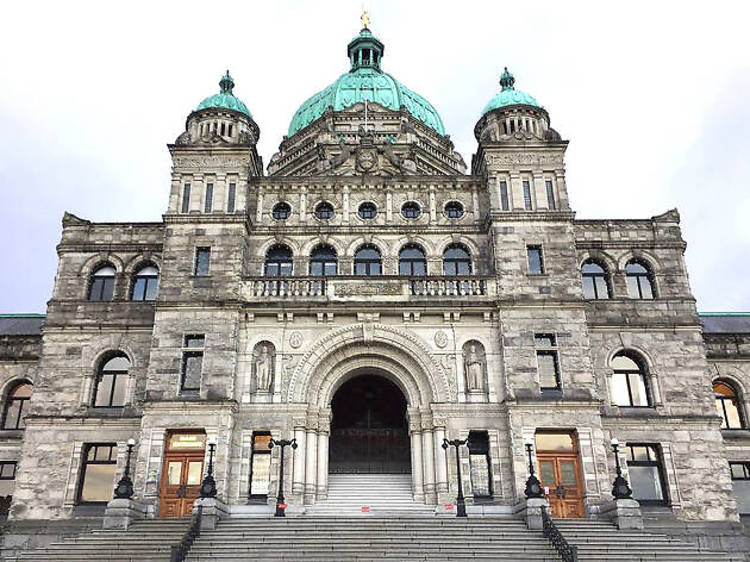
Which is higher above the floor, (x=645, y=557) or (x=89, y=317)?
(x=89, y=317)

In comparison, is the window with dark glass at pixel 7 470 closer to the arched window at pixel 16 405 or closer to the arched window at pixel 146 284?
the arched window at pixel 16 405

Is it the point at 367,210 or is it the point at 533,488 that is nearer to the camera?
the point at 533,488

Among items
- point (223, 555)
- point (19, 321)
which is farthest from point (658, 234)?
point (19, 321)

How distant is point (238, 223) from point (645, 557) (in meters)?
20.3

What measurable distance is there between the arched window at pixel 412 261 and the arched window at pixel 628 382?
9.33m

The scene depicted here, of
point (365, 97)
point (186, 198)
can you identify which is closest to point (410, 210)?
point (186, 198)

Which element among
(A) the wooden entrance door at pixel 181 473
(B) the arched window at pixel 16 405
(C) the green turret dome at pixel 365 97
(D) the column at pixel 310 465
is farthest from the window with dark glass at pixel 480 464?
(C) the green turret dome at pixel 365 97

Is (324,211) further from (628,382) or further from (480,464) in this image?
(628,382)

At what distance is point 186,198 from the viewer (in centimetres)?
3114

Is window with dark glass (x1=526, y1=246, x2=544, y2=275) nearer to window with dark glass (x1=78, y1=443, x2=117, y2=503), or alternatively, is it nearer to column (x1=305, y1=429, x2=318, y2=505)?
column (x1=305, y1=429, x2=318, y2=505)

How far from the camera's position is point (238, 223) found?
99.8 ft

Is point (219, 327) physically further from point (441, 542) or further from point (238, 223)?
point (441, 542)

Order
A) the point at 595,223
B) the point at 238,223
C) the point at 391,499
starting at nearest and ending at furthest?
the point at 391,499 → the point at 238,223 → the point at 595,223

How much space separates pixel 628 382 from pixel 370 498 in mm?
12214
